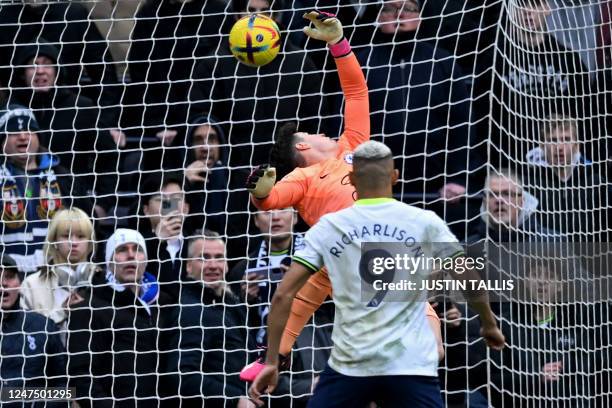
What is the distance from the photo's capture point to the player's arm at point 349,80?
25.9ft

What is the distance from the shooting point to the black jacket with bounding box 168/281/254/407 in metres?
8.84

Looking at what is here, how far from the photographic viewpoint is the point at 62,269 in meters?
9.34

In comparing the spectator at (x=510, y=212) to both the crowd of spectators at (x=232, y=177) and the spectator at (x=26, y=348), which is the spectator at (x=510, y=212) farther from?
the spectator at (x=26, y=348)

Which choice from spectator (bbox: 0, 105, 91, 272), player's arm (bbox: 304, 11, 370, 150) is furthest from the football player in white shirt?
spectator (bbox: 0, 105, 91, 272)

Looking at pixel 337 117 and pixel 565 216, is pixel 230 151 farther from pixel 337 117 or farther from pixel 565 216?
pixel 565 216

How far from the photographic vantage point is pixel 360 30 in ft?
34.6

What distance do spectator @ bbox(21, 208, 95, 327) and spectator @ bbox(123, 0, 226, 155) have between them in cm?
133

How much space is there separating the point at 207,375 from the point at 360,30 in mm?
3117

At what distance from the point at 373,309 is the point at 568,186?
3291mm

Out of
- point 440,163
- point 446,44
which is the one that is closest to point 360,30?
point 446,44

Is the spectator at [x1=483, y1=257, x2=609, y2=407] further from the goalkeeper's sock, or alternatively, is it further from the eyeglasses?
the goalkeeper's sock

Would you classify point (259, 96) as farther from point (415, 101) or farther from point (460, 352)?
point (460, 352)

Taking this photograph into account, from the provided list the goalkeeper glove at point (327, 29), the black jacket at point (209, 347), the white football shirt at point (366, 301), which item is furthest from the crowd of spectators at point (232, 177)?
the white football shirt at point (366, 301)

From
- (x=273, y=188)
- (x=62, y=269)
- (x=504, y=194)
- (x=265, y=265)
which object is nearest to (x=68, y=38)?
(x=62, y=269)
